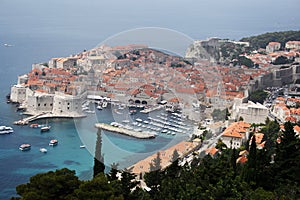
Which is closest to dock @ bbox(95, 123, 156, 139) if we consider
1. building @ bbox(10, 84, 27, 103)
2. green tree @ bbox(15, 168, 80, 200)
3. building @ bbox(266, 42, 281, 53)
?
green tree @ bbox(15, 168, 80, 200)

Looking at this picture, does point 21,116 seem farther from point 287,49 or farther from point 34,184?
point 287,49

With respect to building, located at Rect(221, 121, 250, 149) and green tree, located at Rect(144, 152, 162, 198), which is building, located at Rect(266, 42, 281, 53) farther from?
green tree, located at Rect(144, 152, 162, 198)

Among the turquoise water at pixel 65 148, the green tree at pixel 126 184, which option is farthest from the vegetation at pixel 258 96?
the green tree at pixel 126 184

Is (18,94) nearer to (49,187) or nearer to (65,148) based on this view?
(65,148)

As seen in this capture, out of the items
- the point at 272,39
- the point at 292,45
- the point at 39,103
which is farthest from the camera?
the point at 272,39

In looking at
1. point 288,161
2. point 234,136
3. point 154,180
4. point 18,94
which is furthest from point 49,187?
point 18,94

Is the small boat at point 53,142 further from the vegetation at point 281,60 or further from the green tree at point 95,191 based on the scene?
the vegetation at point 281,60
